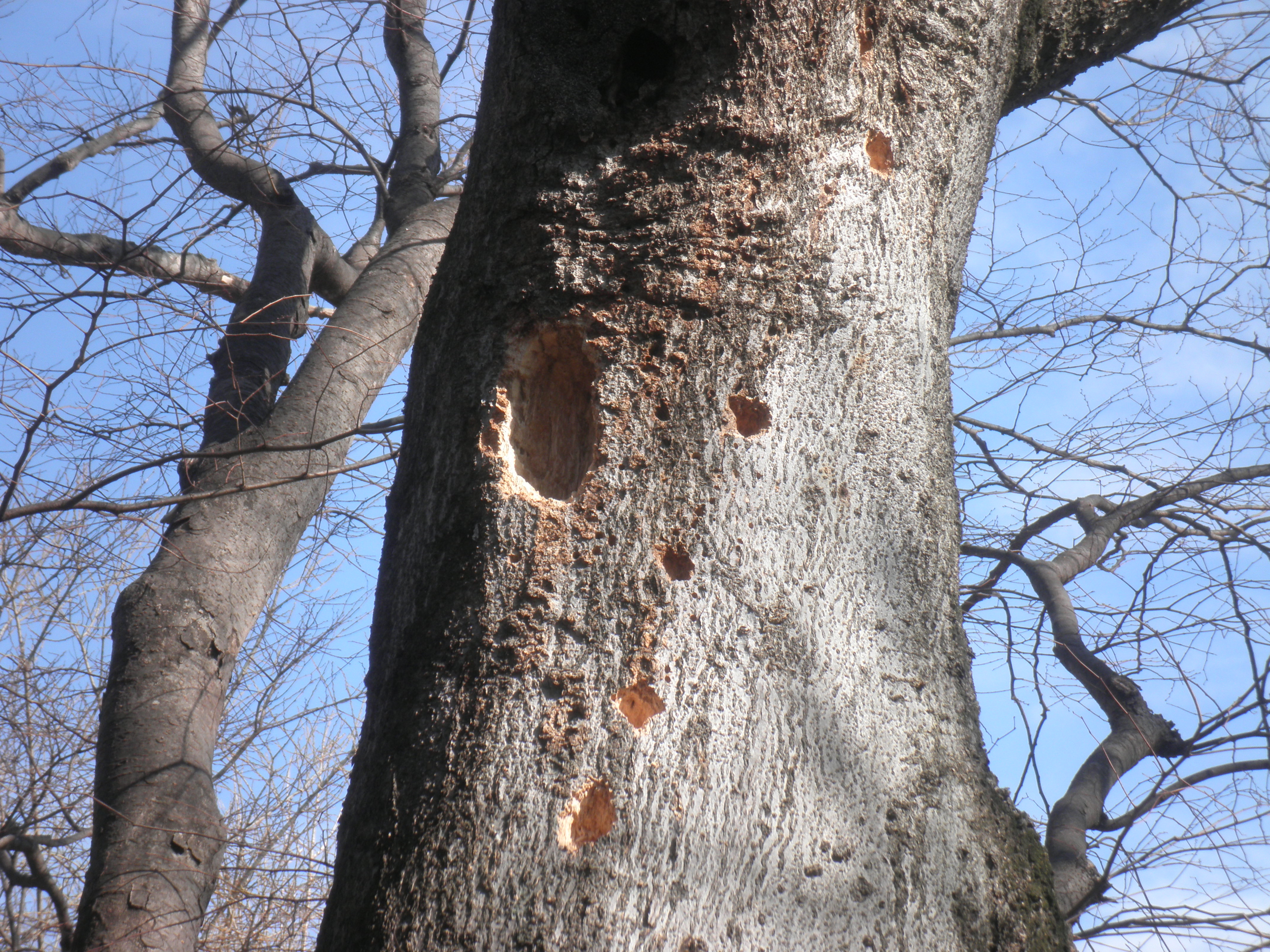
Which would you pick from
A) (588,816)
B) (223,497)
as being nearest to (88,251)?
(223,497)

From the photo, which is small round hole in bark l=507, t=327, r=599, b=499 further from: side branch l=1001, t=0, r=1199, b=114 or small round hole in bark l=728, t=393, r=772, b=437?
side branch l=1001, t=0, r=1199, b=114

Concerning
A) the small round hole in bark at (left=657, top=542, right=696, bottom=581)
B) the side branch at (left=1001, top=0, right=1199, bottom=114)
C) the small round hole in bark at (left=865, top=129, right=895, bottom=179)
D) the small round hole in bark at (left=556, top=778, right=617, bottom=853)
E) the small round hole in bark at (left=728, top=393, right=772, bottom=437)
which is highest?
the side branch at (left=1001, top=0, right=1199, bottom=114)

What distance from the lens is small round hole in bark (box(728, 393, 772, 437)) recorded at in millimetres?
1217

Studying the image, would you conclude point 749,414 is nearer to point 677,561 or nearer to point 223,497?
point 677,561

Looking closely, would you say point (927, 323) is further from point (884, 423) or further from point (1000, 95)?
point (1000, 95)

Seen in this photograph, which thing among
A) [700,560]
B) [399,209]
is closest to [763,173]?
[700,560]

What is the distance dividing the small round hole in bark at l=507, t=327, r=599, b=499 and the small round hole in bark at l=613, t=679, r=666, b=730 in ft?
1.14

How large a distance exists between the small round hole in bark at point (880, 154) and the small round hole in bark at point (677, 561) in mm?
702

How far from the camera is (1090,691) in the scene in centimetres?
346

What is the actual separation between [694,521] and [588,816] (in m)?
0.38

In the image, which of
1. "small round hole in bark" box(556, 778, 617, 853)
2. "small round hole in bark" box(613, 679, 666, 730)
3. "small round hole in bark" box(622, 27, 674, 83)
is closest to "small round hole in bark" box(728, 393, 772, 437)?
"small round hole in bark" box(613, 679, 666, 730)

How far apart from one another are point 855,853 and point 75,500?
2154 mm

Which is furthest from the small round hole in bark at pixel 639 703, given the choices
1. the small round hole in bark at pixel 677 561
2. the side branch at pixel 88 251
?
the side branch at pixel 88 251

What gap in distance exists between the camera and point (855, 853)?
101 centimetres
